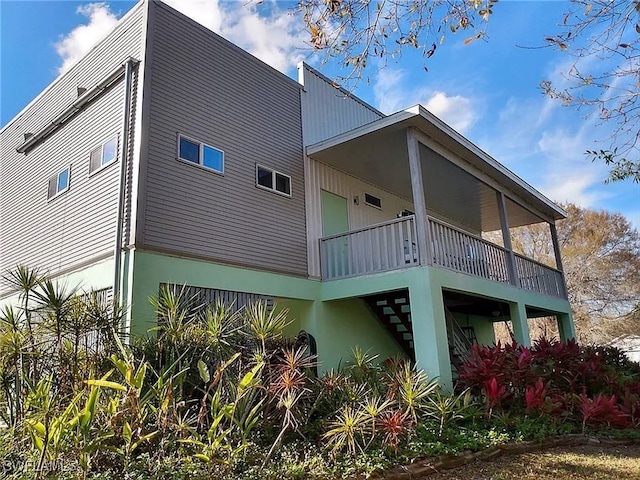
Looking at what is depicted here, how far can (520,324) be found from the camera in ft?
36.7

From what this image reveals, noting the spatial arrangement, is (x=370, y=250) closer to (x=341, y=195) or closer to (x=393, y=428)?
(x=341, y=195)

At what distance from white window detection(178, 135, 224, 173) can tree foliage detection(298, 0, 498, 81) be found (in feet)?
13.0

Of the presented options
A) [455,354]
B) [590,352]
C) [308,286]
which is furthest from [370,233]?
[590,352]

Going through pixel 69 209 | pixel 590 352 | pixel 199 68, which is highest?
pixel 199 68

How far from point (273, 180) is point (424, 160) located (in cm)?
333

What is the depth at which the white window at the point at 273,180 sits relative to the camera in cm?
944

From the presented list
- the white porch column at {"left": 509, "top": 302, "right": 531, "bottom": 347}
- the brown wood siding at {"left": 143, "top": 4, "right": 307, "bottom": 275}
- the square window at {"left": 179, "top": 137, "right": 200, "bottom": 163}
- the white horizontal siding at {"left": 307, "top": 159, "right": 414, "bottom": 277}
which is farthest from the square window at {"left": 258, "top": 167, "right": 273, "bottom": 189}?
the white porch column at {"left": 509, "top": 302, "right": 531, "bottom": 347}

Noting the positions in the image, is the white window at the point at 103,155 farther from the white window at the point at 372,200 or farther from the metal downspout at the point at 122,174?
the white window at the point at 372,200

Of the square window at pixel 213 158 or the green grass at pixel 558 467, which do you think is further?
the square window at pixel 213 158

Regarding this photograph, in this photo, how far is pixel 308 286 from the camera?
9688mm

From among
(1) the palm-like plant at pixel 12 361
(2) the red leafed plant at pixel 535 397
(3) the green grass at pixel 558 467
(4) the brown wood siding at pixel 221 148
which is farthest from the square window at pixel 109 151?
(2) the red leafed plant at pixel 535 397

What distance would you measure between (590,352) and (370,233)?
5069 millimetres

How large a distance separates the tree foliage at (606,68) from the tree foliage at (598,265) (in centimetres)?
2023

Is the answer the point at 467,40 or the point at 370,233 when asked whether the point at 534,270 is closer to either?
the point at 370,233
